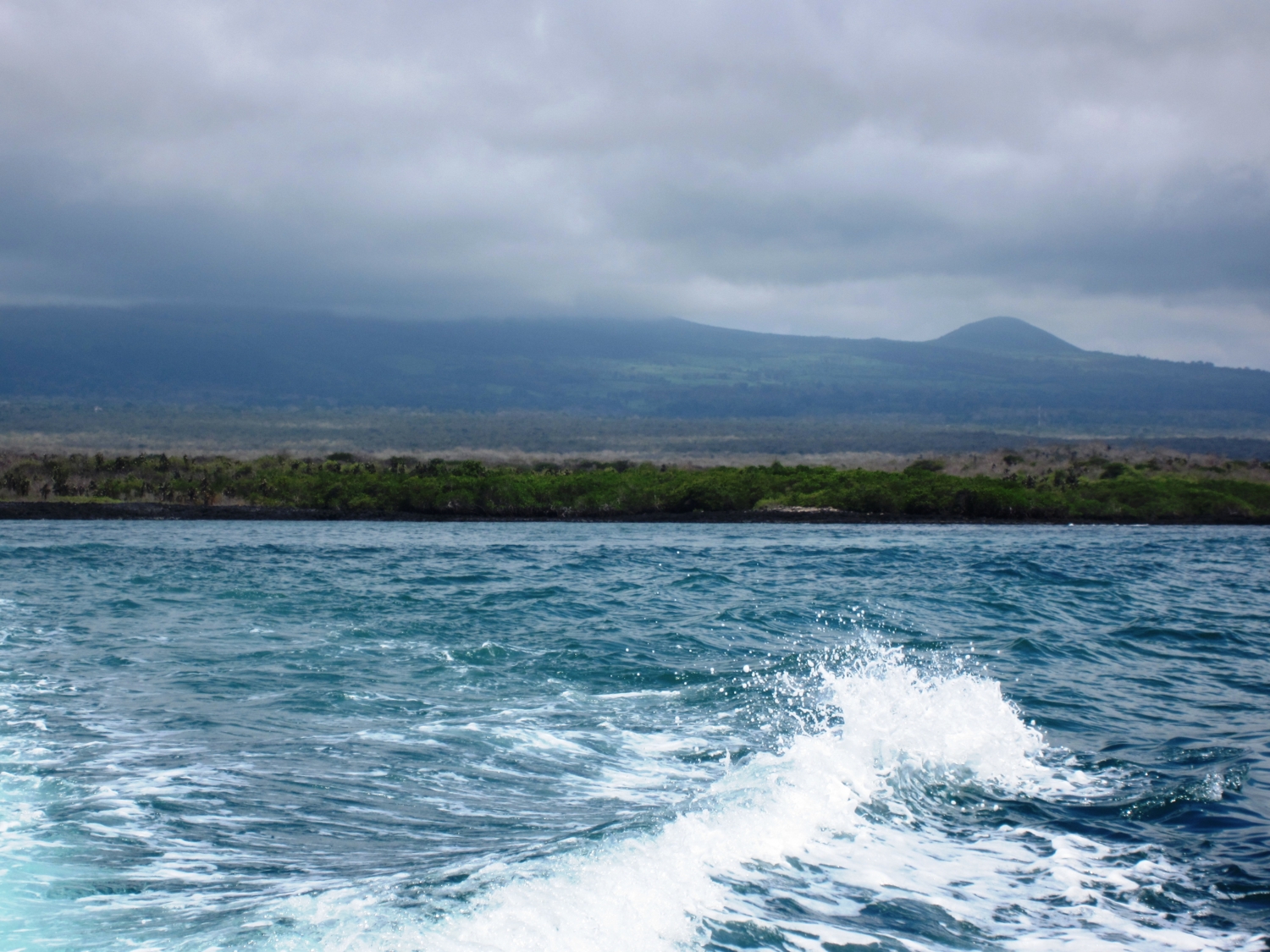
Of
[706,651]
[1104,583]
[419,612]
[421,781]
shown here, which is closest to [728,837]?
[421,781]

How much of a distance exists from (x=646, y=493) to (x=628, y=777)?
4149 centimetres

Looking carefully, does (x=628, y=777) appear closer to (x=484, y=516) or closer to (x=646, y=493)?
(x=484, y=516)

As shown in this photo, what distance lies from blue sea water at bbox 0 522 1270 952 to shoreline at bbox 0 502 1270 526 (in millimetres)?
28653

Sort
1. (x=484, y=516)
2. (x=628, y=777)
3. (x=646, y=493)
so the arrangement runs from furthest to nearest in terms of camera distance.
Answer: (x=646, y=493), (x=484, y=516), (x=628, y=777)

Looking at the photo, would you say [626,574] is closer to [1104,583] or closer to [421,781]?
[1104,583]

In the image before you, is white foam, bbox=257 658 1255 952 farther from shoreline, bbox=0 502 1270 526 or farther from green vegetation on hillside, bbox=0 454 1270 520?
green vegetation on hillside, bbox=0 454 1270 520

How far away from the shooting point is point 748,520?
A: 45781 mm

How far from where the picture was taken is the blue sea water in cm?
492

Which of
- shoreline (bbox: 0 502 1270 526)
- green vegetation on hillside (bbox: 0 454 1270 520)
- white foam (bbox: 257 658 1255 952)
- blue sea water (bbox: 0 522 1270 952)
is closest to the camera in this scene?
white foam (bbox: 257 658 1255 952)

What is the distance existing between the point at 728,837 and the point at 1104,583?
61.4ft

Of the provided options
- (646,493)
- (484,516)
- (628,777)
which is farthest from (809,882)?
(646,493)

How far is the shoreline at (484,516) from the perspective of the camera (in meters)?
43.9

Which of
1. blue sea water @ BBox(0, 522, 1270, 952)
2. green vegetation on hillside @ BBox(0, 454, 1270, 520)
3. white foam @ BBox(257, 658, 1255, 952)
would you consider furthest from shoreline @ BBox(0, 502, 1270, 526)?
white foam @ BBox(257, 658, 1255, 952)

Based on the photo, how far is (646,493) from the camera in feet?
160
